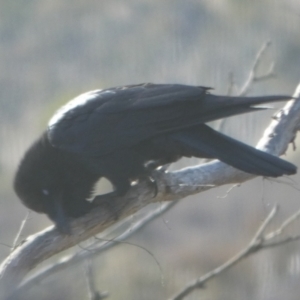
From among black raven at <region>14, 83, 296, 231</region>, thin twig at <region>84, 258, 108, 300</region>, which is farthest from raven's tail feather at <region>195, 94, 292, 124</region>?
thin twig at <region>84, 258, 108, 300</region>

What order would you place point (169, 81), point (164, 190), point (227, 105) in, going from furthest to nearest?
point (169, 81) → point (164, 190) → point (227, 105)

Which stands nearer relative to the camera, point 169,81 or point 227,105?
point 227,105

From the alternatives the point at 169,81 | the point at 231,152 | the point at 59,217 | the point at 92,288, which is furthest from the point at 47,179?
the point at 169,81

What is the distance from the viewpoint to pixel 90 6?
5.05 m

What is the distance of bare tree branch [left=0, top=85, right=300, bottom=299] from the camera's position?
204 centimetres

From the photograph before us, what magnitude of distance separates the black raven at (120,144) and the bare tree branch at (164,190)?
5cm

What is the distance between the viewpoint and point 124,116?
2342mm

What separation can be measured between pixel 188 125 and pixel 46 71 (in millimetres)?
2596

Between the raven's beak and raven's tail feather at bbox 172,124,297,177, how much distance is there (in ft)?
1.32

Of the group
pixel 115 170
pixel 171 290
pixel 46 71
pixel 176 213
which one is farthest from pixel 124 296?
pixel 115 170

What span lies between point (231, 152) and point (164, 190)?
26 centimetres

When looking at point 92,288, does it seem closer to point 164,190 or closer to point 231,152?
point 164,190

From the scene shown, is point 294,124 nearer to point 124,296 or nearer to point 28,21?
point 124,296

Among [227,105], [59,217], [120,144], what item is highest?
[227,105]
